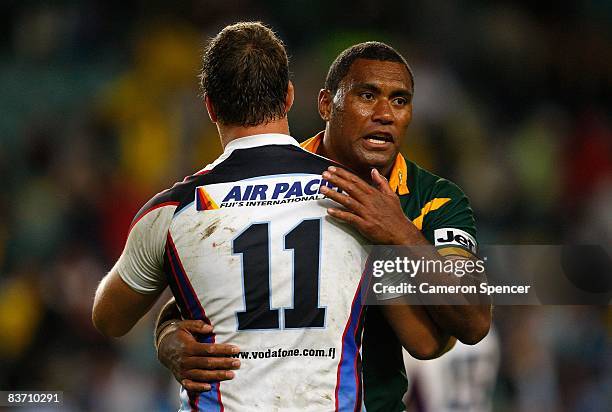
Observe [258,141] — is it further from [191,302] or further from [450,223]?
[450,223]

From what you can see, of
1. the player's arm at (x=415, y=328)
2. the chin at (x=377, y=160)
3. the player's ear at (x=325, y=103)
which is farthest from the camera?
the player's ear at (x=325, y=103)

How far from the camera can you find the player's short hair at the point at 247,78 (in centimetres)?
321

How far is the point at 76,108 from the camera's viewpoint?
9.79 meters

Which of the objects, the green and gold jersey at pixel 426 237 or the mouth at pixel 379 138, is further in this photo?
the mouth at pixel 379 138

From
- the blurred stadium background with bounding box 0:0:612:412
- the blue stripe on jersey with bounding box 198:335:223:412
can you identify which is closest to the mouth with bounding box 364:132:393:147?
the blue stripe on jersey with bounding box 198:335:223:412

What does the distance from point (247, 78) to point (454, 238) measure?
1.00 metres

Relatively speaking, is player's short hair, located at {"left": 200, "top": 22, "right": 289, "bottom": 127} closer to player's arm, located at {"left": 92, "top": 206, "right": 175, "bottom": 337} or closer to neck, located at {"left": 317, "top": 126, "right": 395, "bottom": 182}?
player's arm, located at {"left": 92, "top": 206, "right": 175, "bottom": 337}

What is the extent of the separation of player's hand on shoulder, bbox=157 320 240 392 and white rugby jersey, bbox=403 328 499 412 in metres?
3.75

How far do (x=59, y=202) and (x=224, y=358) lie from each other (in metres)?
6.24

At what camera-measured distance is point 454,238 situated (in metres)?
3.58

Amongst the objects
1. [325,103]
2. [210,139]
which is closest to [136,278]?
[325,103]

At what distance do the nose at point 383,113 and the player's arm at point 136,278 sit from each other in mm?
1109

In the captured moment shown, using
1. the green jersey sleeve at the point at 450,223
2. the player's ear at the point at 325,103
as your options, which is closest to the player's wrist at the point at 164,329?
the green jersey sleeve at the point at 450,223

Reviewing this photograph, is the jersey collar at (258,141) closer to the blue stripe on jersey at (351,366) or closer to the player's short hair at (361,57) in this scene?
the blue stripe on jersey at (351,366)
